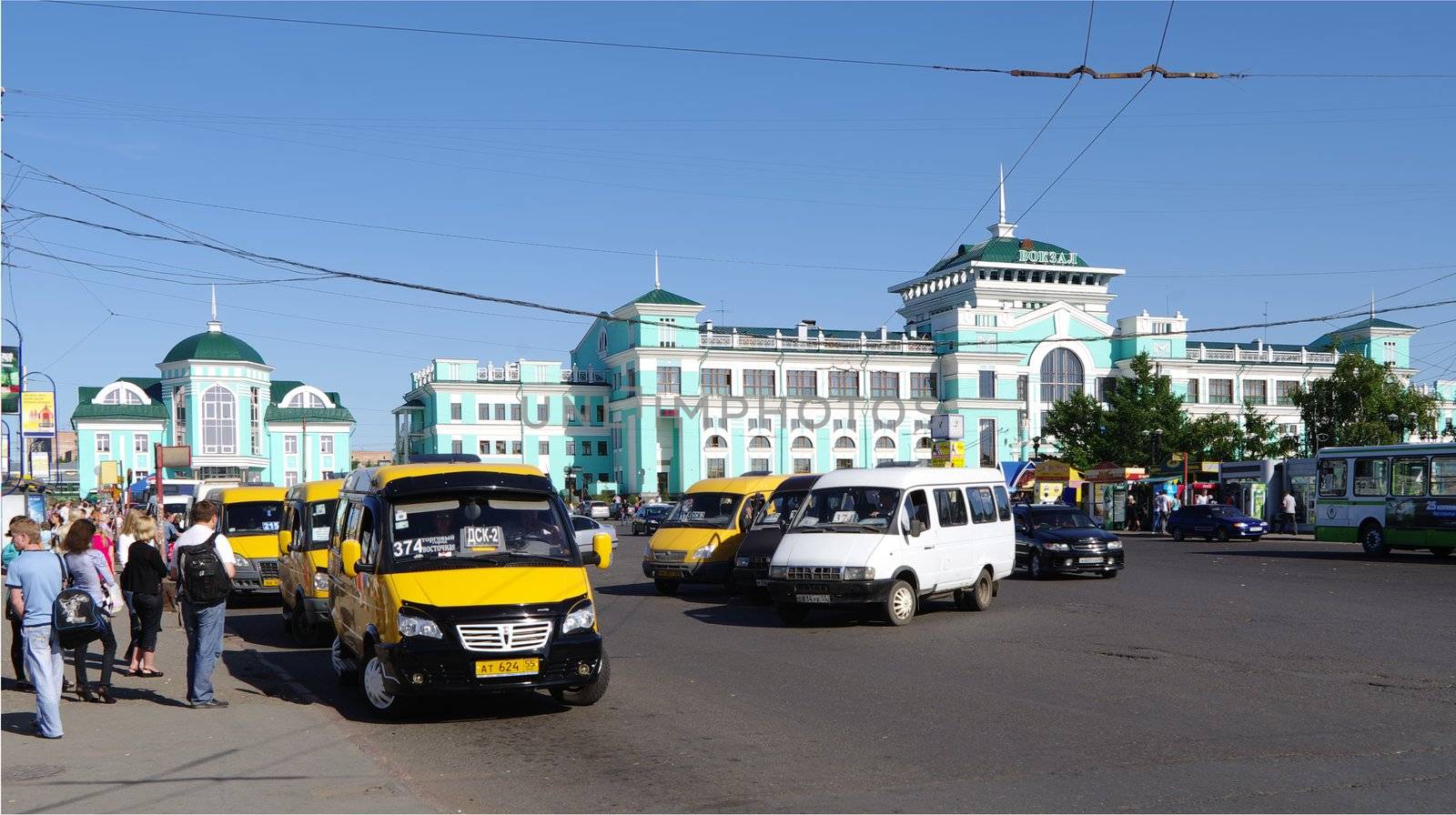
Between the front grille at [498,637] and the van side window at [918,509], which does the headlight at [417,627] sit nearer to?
the front grille at [498,637]

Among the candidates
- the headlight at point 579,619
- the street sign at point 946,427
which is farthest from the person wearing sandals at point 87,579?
the street sign at point 946,427

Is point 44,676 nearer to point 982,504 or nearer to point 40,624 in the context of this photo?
point 40,624

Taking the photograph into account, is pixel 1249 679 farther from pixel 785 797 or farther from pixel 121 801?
pixel 121 801

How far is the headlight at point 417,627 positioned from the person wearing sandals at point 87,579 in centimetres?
292

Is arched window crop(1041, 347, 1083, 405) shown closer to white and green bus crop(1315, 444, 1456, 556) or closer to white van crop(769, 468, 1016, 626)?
white and green bus crop(1315, 444, 1456, 556)

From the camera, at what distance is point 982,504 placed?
65.3 feet

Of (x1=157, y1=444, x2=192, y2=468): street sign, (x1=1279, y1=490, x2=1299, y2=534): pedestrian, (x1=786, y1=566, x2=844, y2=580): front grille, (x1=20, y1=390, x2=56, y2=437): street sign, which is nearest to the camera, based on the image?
(x1=786, y1=566, x2=844, y2=580): front grille

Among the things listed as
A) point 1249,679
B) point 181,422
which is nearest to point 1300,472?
point 1249,679

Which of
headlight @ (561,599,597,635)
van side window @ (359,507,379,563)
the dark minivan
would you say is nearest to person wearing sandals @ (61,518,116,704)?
van side window @ (359,507,379,563)

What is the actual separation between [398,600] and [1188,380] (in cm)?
9284

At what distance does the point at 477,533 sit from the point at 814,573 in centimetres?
718

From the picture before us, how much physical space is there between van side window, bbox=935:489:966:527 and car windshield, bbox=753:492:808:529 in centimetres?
345

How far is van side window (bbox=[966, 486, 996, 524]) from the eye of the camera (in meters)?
19.6

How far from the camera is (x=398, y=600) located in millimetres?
10633
